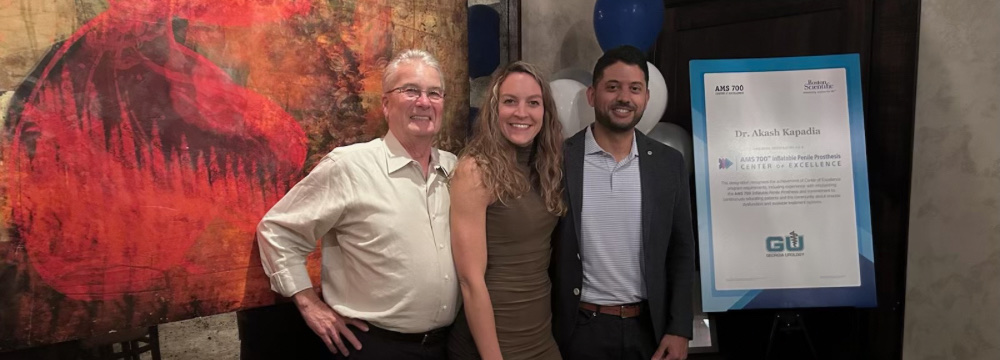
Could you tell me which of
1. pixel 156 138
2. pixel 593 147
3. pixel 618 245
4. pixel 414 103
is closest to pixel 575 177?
pixel 593 147

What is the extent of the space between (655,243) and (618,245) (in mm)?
120

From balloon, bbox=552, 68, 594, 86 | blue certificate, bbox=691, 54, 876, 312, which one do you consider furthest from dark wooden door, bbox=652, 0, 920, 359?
balloon, bbox=552, 68, 594, 86

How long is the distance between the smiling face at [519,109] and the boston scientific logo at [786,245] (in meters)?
1.26

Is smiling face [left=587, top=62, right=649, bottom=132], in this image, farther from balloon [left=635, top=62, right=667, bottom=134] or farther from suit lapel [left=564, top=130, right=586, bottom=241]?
balloon [left=635, top=62, right=667, bottom=134]

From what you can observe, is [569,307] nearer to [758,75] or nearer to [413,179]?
[413,179]

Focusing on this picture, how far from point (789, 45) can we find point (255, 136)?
257 cm

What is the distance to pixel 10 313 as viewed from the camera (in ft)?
4.46

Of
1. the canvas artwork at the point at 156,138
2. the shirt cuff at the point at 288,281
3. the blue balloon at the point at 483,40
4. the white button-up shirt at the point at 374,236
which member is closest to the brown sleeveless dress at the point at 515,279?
the white button-up shirt at the point at 374,236

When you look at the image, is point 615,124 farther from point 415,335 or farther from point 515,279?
point 415,335

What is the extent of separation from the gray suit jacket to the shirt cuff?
77cm

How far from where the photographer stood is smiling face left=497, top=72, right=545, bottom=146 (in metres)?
1.69

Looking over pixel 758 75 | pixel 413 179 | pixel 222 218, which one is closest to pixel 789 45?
pixel 758 75

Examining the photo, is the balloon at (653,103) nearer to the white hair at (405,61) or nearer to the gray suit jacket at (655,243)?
the gray suit jacket at (655,243)

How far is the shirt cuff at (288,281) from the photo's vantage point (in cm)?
167
